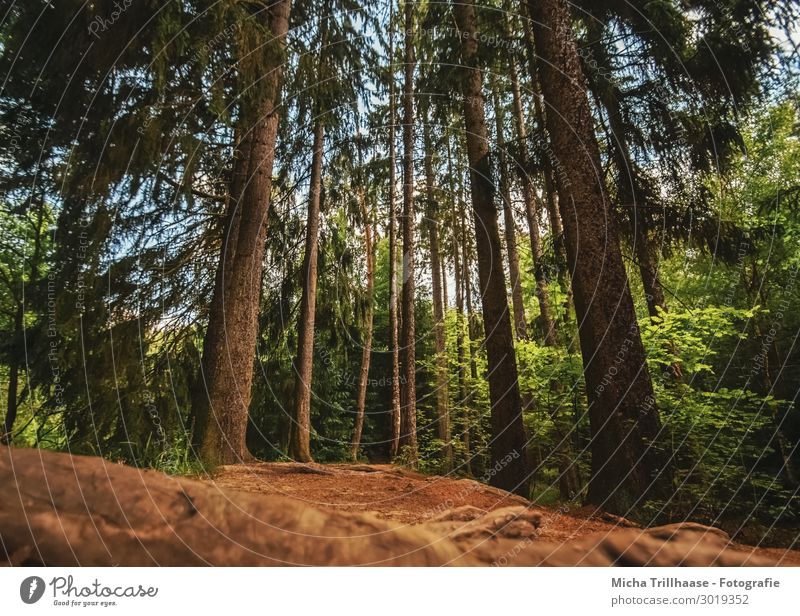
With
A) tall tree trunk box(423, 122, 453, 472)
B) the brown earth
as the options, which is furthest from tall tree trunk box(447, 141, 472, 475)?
the brown earth

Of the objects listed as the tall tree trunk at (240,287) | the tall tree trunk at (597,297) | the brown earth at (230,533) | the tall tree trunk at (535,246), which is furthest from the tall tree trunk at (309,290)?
the brown earth at (230,533)

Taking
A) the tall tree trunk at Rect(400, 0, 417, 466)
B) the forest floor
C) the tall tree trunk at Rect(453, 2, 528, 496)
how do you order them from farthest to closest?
the tall tree trunk at Rect(400, 0, 417, 466) → the tall tree trunk at Rect(453, 2, 528, 496) → the forest floor

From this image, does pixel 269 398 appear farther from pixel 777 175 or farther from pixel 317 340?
pixel 777 175

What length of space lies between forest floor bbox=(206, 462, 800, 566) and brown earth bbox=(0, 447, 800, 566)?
1.15 ft

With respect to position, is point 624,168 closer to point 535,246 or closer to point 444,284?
point 535,246

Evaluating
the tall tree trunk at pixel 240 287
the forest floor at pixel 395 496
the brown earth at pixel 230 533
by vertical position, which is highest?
the tall tree trunk at pixel 240 287

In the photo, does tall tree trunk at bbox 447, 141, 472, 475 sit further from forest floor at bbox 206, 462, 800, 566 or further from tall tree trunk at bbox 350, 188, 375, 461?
forest floor at bbox 206, 462, 800, 566

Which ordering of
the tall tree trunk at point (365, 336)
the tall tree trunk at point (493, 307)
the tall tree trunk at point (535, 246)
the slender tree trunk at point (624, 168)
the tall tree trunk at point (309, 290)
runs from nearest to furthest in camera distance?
the slender tree trunk at point (624, 168), the tall tree trunk at point (493, 307), the tall tree trunk at point (309, 290), the tall tree trunk at point (535, 246), the tall tree trunk at point (365, 336)

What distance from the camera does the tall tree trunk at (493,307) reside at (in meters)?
7.22

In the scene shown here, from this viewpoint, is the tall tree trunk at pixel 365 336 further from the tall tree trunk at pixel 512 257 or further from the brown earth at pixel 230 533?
the brown earth at pixel 230 533

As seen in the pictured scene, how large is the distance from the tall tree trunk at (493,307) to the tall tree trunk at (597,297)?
2456mm

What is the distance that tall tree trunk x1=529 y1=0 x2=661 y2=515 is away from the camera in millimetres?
4184

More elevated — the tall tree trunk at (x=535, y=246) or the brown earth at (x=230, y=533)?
the tall tree trunk at (x=535, y=246)

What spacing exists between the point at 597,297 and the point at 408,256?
7010 mm
